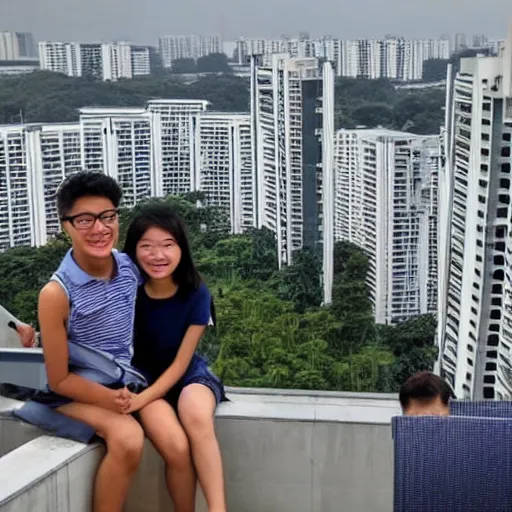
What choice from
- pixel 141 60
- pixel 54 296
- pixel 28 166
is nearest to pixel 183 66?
pixel 141 60

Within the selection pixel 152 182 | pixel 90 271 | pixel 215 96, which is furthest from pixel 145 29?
pixel 90 271

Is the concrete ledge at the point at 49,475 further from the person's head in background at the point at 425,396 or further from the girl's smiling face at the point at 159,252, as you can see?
the person's head in background at the point at 425,396

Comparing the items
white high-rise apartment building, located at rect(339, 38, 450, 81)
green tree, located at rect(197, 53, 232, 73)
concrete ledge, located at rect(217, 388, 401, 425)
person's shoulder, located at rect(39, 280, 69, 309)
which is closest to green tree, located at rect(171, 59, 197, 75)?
green tree, located at rect(197, 53, 232, 73)

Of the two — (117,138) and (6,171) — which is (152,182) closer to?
(117,138)

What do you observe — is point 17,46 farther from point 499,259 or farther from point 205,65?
point 499,259

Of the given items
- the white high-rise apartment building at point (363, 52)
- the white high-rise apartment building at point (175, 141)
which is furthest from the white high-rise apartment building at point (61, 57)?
the white high-rise apartment building at point (363, 52)
